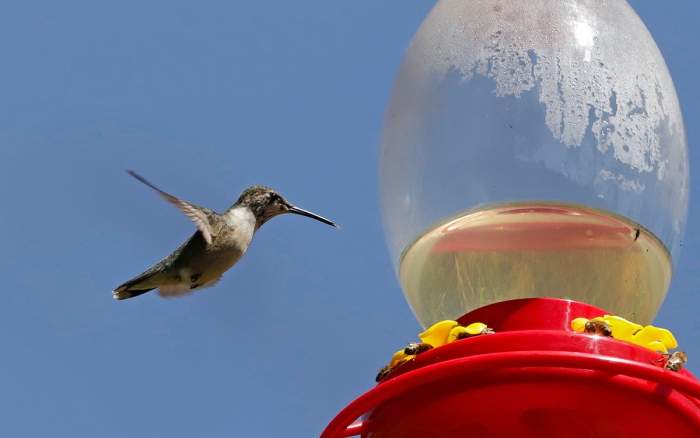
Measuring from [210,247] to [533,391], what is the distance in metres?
3.60

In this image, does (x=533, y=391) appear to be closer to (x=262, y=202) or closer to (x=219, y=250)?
(x=219, y=250)

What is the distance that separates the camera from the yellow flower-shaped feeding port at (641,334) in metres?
3.13

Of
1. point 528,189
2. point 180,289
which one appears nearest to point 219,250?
point 180,289

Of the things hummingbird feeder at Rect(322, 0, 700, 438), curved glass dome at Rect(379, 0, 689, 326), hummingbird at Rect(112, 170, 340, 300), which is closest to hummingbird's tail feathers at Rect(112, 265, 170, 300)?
hummingbird at Rect(112, 170, 340, 300)

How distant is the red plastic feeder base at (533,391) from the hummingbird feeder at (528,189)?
0.03ft

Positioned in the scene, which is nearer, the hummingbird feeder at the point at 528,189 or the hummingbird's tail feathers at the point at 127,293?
the hummingbird feeder at the point at 528,189

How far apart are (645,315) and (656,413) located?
47.4 inches

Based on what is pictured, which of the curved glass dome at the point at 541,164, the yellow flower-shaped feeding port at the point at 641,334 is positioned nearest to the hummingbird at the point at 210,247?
the curved glass dome at the point at 541,164

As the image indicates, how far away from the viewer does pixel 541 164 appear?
3816 mm

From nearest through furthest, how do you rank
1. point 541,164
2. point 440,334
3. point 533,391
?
point 533,391
point 440,334
point 541,164

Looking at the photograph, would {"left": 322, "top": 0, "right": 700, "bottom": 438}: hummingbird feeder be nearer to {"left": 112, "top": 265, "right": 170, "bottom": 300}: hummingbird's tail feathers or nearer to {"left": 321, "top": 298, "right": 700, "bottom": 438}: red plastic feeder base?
{"left": 321, "top": 298, "right": 700, "bottom": 438}: red plastic feeder base

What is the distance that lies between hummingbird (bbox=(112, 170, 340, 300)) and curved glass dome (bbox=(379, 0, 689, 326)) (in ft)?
6.98

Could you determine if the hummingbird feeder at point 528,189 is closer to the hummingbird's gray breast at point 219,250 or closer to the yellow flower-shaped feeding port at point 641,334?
the yellow flower-shaped feeding port at point 641,334

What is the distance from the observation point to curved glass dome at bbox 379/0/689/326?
3.82 meters
